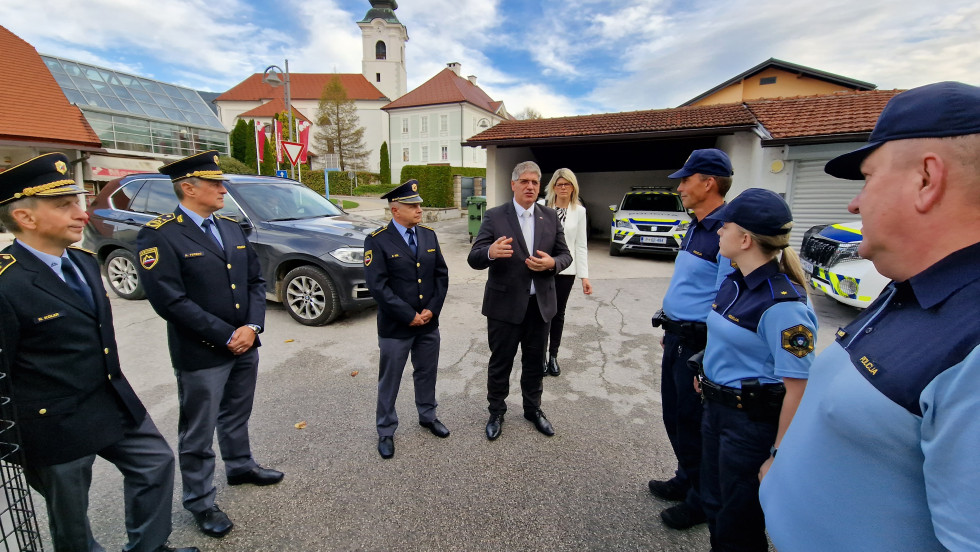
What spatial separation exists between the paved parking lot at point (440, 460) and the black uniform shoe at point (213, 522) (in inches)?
1.5

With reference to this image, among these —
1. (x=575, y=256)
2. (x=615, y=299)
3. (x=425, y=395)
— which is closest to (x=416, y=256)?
(x=425, y=395)

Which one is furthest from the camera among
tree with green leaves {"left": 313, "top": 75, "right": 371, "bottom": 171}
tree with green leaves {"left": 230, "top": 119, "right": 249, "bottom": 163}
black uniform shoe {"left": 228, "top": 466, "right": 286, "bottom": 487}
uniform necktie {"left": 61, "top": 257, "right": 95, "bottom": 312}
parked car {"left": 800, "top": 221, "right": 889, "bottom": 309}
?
tree with green leaves {"left": 313, "top": 75, "right": 371, "bottom": 171}

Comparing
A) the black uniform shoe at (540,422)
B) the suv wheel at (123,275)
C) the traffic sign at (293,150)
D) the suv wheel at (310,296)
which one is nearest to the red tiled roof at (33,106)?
the traffic sign at (293,150)

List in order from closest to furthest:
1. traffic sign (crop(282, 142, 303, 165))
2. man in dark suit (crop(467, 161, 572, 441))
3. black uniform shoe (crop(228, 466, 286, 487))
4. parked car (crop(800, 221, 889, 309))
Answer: black uniform shoe (crop(228, 466, 286, 487))
man in dark suit (crop(467, 161, 572, 441))
parked car (crop(800, 221, 889, 309))
traffic sign (crop(282, 142, 303, 165))

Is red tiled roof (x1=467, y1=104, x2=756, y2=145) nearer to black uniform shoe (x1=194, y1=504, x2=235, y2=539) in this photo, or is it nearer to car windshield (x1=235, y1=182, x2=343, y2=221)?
car windshield (x1=235, y1=182, x2=343, y2=221)

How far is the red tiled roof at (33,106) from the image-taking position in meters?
15.0

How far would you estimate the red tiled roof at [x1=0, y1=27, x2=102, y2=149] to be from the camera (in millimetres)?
14953

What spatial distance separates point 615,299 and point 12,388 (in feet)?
22.1

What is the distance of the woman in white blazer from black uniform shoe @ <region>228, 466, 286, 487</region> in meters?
2.52

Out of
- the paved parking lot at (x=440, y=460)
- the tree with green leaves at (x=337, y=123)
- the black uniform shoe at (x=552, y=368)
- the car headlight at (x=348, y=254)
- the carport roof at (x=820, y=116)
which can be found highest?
the tree with green leaves at (x=337, y=123)

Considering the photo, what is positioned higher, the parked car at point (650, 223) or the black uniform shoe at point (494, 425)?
the parked car at point (650, 223)

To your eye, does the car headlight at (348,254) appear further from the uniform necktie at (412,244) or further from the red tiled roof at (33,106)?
the red tiled roof at (33,106)

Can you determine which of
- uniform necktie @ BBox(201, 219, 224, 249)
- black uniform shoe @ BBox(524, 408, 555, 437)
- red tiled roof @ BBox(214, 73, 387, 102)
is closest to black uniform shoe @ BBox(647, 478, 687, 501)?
black uniform shoe @ BBox(524, 408, 555, 437)

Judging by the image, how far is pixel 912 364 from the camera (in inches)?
32.3
